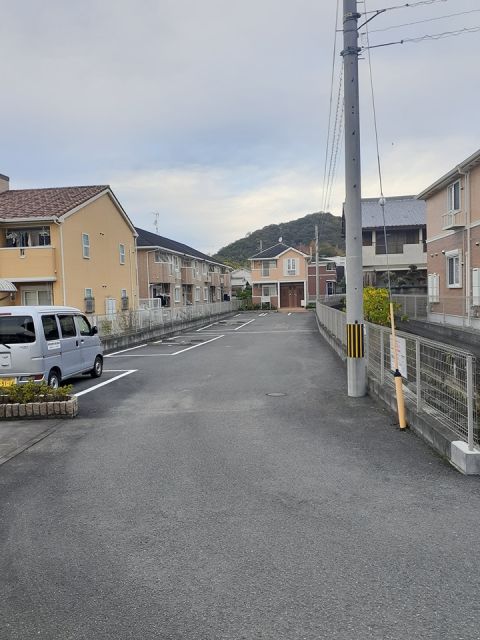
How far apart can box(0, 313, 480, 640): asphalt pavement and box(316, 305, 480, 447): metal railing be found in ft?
1.50

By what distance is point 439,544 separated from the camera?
3699 mm

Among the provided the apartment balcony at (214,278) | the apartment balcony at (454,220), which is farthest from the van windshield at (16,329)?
the apartment balcony at (214,278)

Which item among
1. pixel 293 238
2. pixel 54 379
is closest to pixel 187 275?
pixel 54 379

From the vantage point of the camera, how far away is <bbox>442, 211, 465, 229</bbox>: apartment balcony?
21.6 meters

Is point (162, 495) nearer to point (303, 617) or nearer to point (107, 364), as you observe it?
point (303, 617)

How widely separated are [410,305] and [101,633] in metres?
30.0

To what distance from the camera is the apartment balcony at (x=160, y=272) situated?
3975cm

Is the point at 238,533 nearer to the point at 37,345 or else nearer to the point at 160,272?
the point at 37,345

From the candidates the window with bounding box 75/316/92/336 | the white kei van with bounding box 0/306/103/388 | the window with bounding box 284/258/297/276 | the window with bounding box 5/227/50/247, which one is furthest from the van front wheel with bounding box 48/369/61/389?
the window with bounding box 284/258/297/276

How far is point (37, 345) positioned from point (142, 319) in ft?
52.4

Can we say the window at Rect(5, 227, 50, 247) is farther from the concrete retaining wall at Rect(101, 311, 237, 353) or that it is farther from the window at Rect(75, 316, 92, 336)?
the window at Rect(75, 316, 92, 336)

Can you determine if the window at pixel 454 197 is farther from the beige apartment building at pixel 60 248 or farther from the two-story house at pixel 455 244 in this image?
the beige apartment building at pixel 60 248

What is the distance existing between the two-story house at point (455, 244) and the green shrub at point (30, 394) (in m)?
16.2

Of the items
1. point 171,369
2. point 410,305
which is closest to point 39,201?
point 171,369
